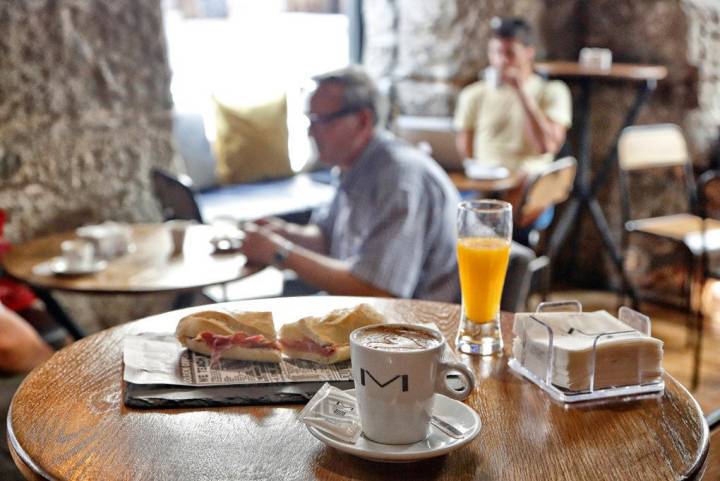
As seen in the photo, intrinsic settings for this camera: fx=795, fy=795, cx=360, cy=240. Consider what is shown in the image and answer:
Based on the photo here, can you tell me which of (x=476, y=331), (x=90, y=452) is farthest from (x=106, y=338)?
(x=476, y=331)

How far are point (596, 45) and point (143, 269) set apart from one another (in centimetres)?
325

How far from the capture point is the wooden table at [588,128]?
382 cm

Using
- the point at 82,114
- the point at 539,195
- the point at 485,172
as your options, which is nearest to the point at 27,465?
the point at 82,114

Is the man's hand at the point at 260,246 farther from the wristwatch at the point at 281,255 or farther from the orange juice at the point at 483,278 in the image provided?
the orange juice at the point at 483,278

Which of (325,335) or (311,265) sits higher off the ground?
(325,335)

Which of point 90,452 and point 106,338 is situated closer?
point 90,452

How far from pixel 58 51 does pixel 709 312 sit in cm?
315

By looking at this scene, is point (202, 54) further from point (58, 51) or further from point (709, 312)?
point (709, 312)

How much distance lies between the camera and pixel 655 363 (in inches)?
39.6

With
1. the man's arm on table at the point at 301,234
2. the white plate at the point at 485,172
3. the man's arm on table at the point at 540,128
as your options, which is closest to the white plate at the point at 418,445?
the man's arm on table at the point at 301,234

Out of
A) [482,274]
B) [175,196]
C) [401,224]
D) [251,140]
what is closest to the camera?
[482,274]

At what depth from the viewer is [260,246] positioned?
2010 millimetres

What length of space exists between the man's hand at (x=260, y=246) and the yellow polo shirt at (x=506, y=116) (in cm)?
219

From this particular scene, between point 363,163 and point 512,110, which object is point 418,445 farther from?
point 512,110
